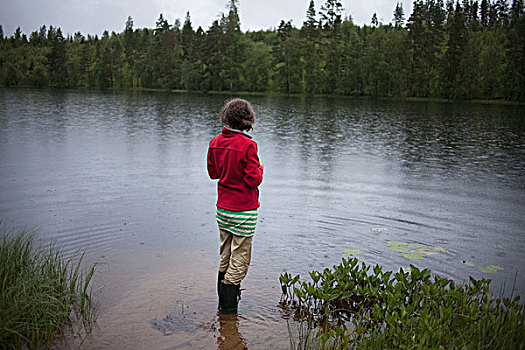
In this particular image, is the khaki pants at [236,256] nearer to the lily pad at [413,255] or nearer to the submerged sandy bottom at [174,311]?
the submerged sandy bottom at [174,311]

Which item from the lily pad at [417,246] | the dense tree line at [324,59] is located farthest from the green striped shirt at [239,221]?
the dense tree line at [324,59]

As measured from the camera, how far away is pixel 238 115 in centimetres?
416

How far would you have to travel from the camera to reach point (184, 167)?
1303 centimetres

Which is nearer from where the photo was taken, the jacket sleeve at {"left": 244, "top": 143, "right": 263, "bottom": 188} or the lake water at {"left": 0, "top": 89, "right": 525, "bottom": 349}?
the jacket sleeve at {"left": 244, "top": 143, "right": 263, "bottom": 188}

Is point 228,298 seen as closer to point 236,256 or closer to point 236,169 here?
point 236,256

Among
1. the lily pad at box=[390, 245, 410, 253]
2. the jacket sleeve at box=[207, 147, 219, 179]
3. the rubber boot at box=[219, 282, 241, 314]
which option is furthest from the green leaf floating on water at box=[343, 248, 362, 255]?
the jacket sleeve at box=[207, 147, 219, 179]

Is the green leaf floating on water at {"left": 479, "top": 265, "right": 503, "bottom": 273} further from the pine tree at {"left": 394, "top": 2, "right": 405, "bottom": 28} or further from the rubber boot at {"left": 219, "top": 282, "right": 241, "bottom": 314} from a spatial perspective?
the pine tree at {"left": 394, "top": 2, "right": 405, "bottom": 28}

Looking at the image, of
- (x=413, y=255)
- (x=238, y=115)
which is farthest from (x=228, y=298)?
(x=413, y=255)

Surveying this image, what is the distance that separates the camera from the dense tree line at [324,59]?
199 ft

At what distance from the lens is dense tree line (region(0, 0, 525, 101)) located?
199 feet

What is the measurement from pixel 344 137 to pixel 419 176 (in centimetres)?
945

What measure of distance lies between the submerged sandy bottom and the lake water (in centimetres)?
2

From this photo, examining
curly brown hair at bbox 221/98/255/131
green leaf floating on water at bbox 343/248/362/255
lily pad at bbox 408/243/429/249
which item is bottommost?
green leaf floating on water at bbox 343/248/362/255

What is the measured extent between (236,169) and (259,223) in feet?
12.5
